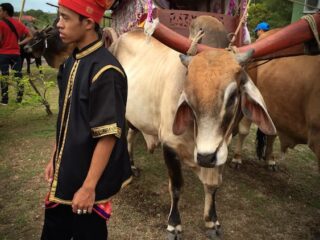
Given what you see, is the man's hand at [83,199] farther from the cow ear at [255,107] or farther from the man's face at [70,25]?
the cow ear at [255,107]

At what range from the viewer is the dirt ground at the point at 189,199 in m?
3.11

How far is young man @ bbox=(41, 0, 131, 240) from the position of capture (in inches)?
63.0

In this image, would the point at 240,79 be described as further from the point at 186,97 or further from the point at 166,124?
the point at 166,124

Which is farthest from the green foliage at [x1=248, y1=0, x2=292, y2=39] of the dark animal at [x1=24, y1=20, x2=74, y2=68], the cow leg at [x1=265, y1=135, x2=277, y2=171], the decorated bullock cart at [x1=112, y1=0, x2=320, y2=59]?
the cow leg at [x1=265, y1=135, x2=277, y2=171]

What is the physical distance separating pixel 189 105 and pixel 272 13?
63.5 ft

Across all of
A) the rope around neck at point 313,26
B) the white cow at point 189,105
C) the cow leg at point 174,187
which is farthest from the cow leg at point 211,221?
the rope around neck at point 313,26

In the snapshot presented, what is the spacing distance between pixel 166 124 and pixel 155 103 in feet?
1.48

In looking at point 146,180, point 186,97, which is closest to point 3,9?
point 146,180

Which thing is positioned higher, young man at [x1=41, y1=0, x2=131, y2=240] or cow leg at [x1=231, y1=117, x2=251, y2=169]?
young man at [x1=41, y1=0, x2=131, y2=240]

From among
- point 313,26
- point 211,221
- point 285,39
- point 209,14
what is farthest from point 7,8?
point 313,26

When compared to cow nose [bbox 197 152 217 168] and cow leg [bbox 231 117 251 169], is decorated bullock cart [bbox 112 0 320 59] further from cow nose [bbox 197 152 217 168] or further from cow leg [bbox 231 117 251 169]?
cow leg [bbox 231 117 251 169]

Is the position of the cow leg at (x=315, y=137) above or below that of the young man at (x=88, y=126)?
below

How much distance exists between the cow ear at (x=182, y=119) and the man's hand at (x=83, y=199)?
959 mm

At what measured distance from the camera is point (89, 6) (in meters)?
1.61
